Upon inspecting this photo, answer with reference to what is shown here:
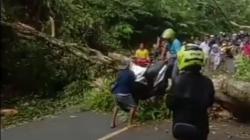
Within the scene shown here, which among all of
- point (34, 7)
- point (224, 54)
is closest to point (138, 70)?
point (34, 7)

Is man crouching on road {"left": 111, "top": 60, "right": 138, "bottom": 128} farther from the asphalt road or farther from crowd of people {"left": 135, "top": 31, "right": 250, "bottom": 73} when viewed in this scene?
crowd of people {"left": 135, "top": 31, "right": 250, "bottom": 73}

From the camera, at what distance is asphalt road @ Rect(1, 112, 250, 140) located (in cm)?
931

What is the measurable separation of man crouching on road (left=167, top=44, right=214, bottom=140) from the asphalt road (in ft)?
13.3

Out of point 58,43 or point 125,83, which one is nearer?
point 125,83

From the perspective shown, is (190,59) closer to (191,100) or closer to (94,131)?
(191,100)

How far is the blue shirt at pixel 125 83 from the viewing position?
1016 centimetres

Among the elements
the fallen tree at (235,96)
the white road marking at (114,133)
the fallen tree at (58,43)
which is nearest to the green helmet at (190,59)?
the white road marking at (114,133)

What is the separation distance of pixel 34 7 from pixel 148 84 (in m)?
8.03

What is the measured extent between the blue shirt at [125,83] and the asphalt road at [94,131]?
2.02ft

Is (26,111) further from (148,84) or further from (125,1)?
(125,1)

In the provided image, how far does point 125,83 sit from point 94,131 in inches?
39.0

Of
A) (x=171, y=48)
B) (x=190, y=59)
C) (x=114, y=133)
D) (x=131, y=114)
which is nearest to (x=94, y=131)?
(x=114, y=133)

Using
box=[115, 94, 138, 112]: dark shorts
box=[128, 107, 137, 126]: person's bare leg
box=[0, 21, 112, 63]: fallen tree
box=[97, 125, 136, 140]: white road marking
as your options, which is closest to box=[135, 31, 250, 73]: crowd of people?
box=[0, 21, 112, 63]: fallen tree

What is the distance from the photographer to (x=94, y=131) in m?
9.95
